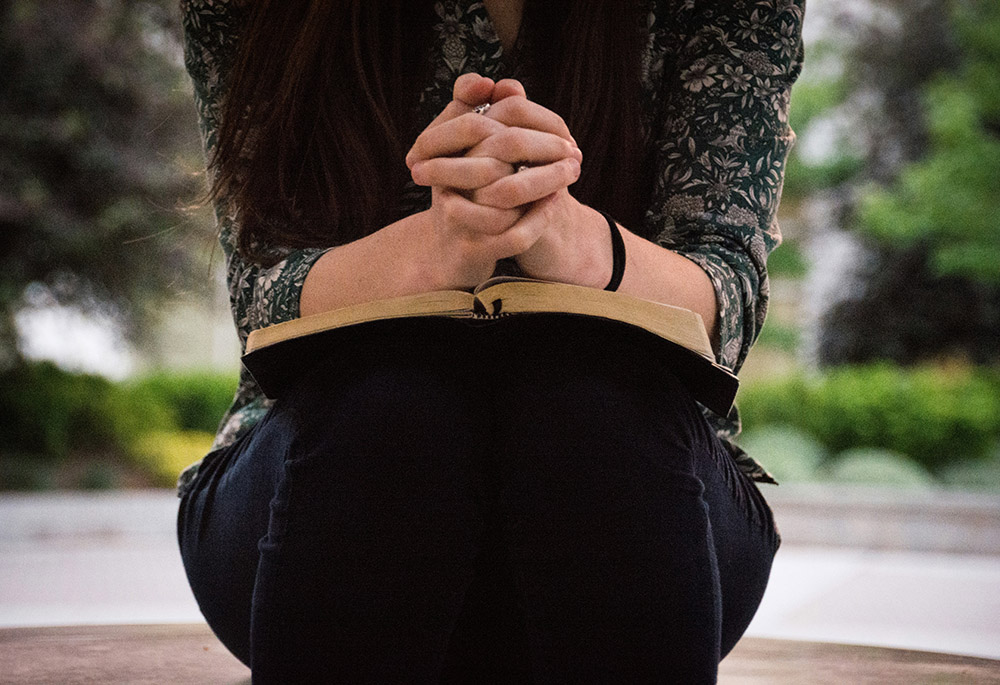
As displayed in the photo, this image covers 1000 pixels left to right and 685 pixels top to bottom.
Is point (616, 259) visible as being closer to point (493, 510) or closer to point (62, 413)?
point (493, 510)

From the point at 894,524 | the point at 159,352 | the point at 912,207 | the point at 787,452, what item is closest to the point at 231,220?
the point at 894,524

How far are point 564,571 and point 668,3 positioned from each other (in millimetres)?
869

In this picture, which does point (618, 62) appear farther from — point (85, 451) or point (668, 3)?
point (85, 451)

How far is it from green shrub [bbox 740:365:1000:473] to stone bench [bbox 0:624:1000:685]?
602 centimetres

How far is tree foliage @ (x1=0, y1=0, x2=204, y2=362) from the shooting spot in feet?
22.8

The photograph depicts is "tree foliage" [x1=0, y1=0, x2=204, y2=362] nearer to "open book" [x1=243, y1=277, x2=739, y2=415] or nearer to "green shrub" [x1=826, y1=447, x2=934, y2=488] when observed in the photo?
"green shrub" [x1=826, y1=447, x2=934, y2=488]

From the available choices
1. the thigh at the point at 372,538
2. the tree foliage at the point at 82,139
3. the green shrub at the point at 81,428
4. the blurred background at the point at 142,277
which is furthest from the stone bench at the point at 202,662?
the tree foliage at the point at 82,139

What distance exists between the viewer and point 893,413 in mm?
7109

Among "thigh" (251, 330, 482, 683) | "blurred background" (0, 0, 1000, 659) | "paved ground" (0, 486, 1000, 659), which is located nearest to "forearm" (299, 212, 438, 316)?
"thigh" (251, 330, 482, 683)

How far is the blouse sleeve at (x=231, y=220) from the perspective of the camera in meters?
1.03

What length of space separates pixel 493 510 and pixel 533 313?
0.64 ft

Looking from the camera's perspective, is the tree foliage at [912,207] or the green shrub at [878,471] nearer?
the green shrub at [878,471]

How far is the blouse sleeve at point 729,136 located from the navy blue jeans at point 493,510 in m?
0.26

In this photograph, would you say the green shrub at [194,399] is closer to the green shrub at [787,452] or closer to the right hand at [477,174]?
the green shrub at [787,452]
